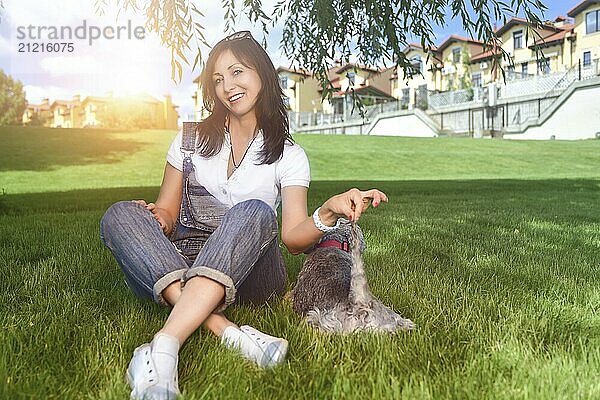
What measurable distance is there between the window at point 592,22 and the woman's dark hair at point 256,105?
127 ft

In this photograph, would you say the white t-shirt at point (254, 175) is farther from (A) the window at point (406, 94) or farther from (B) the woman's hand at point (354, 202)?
(A) the window at point (406, 94)

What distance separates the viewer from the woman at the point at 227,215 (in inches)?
90.7

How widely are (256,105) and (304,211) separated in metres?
0.64

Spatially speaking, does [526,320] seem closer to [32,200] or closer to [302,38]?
[302,38]

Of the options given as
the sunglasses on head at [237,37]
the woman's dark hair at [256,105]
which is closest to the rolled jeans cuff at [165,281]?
the woman's dark hair at [256,105]

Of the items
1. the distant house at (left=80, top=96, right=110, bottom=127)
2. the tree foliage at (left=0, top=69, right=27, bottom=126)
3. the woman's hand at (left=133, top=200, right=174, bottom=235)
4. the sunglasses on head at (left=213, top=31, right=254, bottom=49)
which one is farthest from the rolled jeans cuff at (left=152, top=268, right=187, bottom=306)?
the distant house at (left=80, top=96, right=110, bottom=127)

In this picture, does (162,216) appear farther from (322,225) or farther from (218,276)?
(322,225)

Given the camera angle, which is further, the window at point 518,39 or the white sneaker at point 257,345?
the window at point 518,39

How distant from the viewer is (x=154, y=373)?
1935 millimetres

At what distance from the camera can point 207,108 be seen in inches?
125

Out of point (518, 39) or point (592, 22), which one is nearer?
point (592, 22)

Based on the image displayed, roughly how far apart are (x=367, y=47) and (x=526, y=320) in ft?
16.4

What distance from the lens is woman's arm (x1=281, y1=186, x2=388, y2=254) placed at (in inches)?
89.1

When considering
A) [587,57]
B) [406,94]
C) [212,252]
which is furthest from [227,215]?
[406,94]
